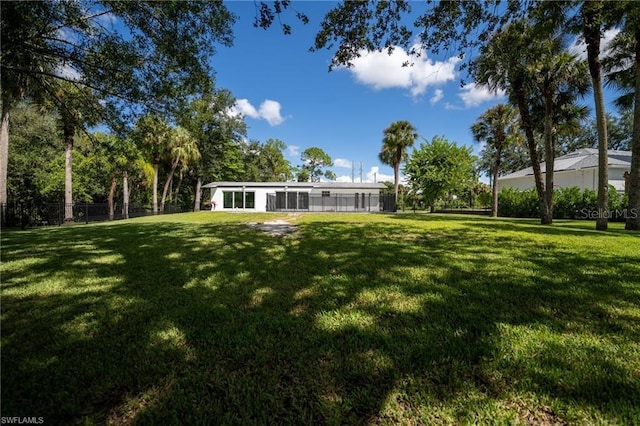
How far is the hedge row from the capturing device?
53.8ft

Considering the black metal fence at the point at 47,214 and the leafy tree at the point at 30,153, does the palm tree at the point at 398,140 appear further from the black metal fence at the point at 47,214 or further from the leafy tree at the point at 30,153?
the leafy tree at the point at 30,153

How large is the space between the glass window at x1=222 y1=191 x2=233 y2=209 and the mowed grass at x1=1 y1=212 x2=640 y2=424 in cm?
2444

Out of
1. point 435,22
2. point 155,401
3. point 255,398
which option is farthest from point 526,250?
point 155,401

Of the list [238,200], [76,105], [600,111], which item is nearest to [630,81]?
[600,111]

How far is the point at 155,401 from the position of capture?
1.66m

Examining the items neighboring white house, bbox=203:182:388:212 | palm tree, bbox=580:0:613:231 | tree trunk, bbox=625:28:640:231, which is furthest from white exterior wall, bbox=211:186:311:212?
tree trunk, bbox=625:28:640:231

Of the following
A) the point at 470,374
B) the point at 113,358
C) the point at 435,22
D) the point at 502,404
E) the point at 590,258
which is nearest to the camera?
the point at 502,404

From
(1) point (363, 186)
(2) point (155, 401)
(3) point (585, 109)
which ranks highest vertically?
(3) point (585, 109)

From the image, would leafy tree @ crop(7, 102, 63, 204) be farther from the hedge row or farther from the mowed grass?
the hedge row

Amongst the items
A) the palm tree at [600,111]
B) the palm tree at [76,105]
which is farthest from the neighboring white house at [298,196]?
the palm tree at [76,105]

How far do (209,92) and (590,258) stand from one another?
9433 millimetres

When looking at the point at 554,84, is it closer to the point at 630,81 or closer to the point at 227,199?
the point at 630,81

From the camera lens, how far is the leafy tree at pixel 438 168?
63.6ft

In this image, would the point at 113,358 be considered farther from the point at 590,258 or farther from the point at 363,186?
the point at 363,186
